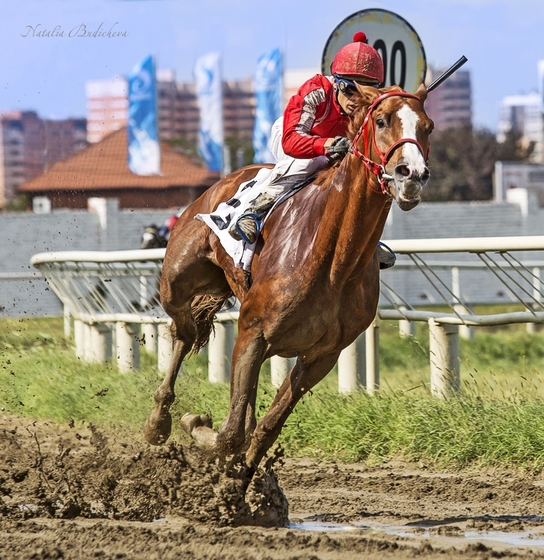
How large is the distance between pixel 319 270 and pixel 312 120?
2.41 ft

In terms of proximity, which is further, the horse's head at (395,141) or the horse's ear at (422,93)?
the horse's ear at (422,93)

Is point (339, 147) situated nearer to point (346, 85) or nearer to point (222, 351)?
point (346, 85)

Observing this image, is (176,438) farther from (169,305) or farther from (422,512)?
(422,512)

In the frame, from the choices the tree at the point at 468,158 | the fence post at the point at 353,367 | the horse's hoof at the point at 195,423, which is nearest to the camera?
the horse's hoof at the point at 195,423

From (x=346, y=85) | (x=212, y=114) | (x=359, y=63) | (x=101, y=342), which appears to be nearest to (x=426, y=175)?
(x=346, y=85)

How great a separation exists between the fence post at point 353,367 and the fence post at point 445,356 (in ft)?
1.90

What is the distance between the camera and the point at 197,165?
1917 inches

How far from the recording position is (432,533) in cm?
435

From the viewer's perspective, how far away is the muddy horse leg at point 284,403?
496 centimetres

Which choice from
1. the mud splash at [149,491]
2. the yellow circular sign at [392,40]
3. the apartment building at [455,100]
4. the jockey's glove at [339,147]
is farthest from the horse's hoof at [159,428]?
the apartment building at [455,100]

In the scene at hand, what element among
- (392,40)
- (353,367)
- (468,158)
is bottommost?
(353,367)

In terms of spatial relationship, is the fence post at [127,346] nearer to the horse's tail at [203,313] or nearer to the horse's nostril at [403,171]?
the horse's tail at [203,313]

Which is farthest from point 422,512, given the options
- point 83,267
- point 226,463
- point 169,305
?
point 83,267

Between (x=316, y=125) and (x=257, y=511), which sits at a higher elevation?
(x=316, y=125)
